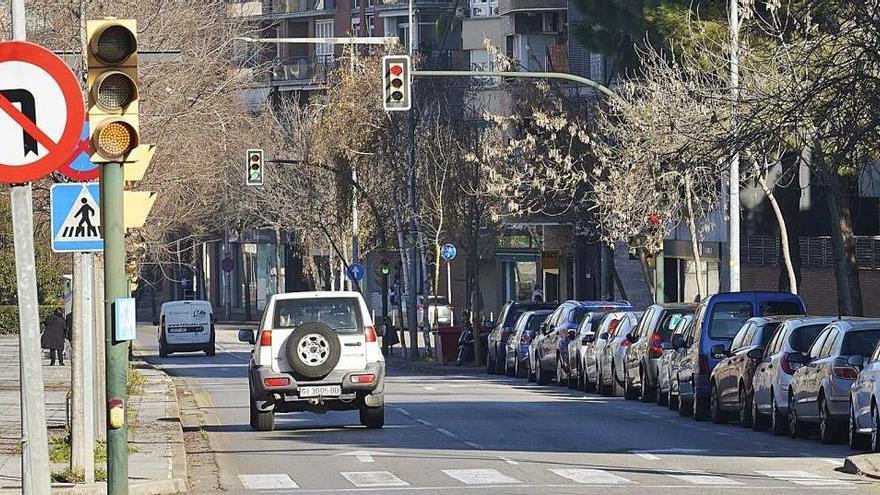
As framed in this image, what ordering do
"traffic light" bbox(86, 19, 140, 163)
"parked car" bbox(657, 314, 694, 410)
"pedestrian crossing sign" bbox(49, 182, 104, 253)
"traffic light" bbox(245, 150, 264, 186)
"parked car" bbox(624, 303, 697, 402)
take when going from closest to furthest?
"traffic light" bbox(86, 19, 140, 163)
"pedestrian crossing sign" bbox(49, 182, 104, 253)
"parked car" bbox(657, 314, 694, 410)
"parked car" bbox(624, 303, 697, 402)
"traffic light" bbox(245, 150, 264, 186)

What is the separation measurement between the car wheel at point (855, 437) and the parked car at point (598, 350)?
1388 centimetres

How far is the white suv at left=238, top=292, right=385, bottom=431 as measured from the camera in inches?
941

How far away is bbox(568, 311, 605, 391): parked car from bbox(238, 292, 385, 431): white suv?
12.1 metres

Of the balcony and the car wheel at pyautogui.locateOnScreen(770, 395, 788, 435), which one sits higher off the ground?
the balcony

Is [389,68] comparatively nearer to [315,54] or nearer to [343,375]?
[343,375]

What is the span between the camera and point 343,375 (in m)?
24.1

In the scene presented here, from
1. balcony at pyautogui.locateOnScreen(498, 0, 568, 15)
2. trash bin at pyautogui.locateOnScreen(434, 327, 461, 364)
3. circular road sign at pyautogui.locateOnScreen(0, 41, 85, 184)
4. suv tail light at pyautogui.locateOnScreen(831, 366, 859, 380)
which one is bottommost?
trash bin at pyautogui.locateOnScreen(434, 327, 461, 364)

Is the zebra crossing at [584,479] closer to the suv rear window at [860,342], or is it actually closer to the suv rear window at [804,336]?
the suv rear window at [860,342]

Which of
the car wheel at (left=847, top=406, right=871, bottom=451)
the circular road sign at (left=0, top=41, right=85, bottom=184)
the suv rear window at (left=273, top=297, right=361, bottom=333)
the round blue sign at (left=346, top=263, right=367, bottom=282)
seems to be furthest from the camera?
the round blue sign at (left=346, top=263, right=367, bottom=282)

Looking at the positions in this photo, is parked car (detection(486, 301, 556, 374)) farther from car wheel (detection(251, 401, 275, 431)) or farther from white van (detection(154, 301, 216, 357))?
car wheel (detection(251, 401, 275, 431))

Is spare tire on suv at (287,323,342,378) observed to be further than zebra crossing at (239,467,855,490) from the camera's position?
Yes

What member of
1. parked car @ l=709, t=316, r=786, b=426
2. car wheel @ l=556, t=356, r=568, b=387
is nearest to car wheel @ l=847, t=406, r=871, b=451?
parked car @ l=709, t=316, r=786, b=426

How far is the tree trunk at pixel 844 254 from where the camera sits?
34.4 meters

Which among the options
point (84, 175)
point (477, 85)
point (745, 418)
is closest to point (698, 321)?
point (745, 418)
